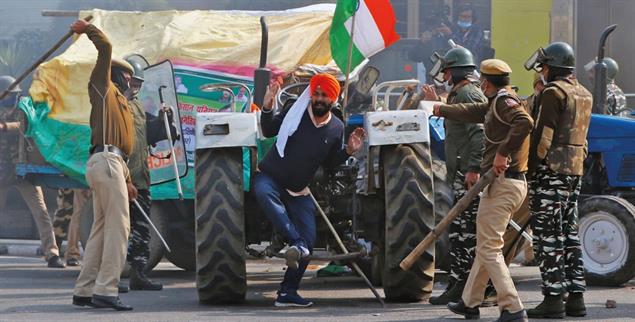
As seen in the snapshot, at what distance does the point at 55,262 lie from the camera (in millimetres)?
15984

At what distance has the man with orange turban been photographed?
1124 cm

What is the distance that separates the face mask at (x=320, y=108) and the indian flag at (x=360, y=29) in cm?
158

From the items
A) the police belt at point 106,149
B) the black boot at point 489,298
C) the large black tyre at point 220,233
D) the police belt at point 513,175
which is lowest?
the black boot at point 489,298

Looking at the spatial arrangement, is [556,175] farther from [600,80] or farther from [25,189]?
[25,189]

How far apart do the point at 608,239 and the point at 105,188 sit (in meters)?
4.65

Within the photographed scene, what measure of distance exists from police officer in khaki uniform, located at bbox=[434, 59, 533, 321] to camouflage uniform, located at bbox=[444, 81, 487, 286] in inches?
35.8

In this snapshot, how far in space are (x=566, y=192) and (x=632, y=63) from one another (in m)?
11.7

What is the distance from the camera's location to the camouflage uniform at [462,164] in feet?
37.0

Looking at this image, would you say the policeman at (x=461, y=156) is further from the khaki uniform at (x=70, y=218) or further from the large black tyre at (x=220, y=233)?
the khaki uniform at (x=70, y=218)

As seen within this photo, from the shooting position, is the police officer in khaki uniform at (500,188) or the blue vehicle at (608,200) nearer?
the police officer in khaki uniform at (500,188)

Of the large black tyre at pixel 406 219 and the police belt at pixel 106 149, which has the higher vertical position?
the police belt at pixel 106 149

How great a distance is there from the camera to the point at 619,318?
10578 mm

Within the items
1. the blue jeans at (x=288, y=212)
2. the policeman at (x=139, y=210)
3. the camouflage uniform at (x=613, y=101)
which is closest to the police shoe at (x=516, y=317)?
the blue jeans at (x=288, y=212)

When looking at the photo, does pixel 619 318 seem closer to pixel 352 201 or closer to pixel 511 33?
pixel 352 201
